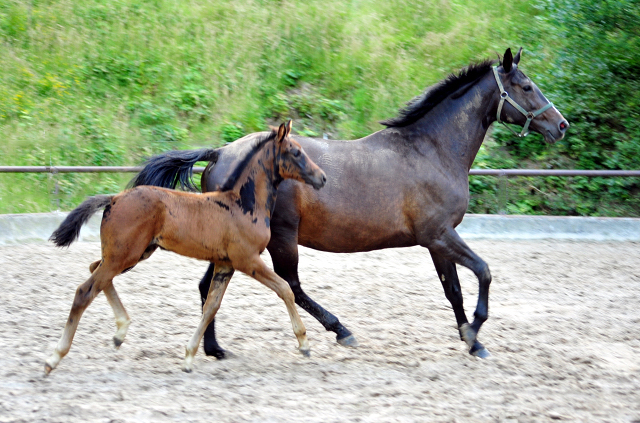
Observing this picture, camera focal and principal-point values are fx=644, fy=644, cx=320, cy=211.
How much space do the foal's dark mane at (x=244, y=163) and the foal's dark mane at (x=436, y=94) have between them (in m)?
→ 1.23

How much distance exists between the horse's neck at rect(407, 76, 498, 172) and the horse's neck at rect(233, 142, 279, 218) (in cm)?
142

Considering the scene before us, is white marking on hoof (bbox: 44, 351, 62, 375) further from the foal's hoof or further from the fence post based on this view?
the fence post

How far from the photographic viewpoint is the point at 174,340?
5211 mm

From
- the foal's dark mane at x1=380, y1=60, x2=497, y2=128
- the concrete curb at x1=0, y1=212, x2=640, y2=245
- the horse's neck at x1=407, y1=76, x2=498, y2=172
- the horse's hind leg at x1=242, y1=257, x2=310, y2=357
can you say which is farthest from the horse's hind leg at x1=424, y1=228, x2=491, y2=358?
the concrete curb at x1=0, y1=212, x2=640, y2=245

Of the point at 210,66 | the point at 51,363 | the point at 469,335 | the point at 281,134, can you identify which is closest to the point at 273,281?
the point at 281,134

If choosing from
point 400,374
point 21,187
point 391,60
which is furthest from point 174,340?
point 391,60

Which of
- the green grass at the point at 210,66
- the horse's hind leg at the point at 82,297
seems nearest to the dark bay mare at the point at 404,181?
the horse's hind leg at the point at 82,297

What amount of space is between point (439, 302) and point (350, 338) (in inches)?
72.6

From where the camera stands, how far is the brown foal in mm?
4168

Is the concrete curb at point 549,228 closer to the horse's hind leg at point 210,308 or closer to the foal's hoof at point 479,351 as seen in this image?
the foal's hoof at point 479,351

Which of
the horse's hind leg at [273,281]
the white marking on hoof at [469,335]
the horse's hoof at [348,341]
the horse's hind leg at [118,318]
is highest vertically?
the horse's hind leg at [273,281]

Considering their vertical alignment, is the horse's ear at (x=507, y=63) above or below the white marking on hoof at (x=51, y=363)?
above

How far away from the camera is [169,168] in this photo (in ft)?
16.2

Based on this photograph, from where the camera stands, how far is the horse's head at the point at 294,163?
178 inches
